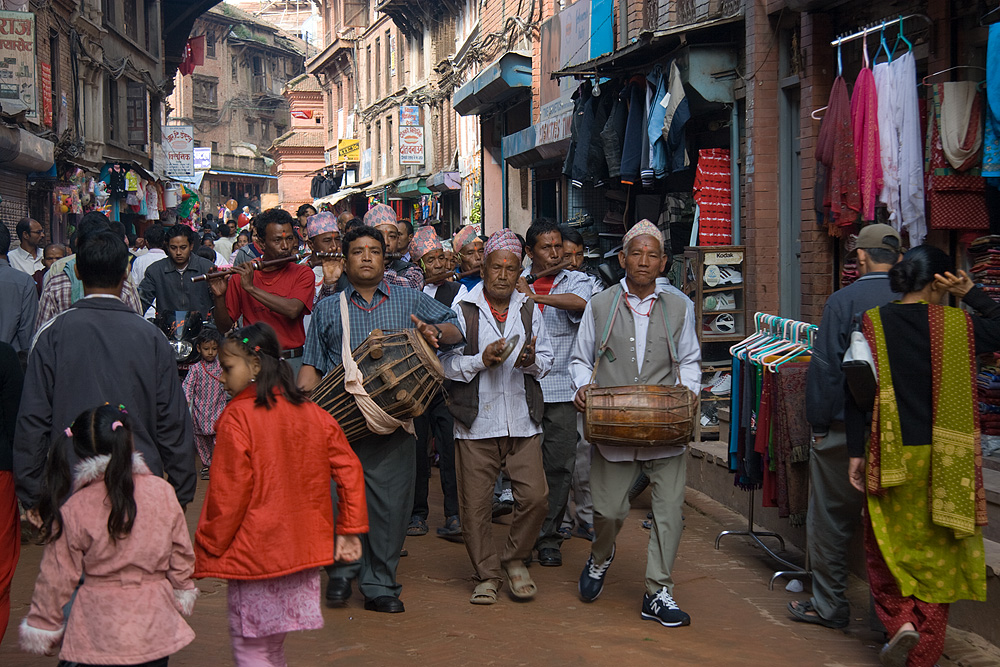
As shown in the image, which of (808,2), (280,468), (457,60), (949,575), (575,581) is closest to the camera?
(280,468)

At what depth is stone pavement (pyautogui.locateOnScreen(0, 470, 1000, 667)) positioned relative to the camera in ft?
17.1

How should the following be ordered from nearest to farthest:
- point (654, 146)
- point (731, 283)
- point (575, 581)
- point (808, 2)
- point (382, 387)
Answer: point (382, 387), point (575, 581), point (808, 2), point (731, 283), point (654, 146)

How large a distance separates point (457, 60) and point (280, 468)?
2684 cm

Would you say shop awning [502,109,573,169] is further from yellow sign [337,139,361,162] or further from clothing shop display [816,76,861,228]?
yellow sign [337,139,361,162]

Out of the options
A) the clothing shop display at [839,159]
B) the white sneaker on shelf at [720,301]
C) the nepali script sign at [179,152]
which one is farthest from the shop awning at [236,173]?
the clothing shop display at [839,159]

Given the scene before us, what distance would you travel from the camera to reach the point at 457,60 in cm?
2983

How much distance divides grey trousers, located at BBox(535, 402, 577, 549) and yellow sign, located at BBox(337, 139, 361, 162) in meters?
39.5

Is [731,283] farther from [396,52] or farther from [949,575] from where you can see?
[396,52]

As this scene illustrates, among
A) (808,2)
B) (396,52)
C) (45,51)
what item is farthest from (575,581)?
(396,52)

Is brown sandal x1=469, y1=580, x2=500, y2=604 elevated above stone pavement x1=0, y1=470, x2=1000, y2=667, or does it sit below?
above

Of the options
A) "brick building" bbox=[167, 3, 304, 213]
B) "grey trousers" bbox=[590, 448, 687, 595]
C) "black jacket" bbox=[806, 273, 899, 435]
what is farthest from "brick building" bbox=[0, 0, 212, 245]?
"brick building" bbox=[167, 3, 304, 213]

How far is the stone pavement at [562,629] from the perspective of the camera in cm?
521

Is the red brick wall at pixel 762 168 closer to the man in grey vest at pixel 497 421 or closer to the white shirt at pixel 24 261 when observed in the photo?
the man in grey vest at pixel 497 421

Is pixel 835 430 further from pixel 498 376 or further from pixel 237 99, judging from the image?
pixel 237 99
